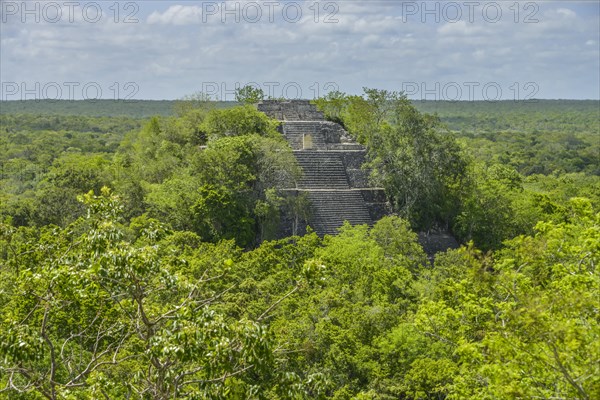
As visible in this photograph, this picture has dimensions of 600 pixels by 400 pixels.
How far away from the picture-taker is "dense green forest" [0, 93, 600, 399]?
20.2 ft

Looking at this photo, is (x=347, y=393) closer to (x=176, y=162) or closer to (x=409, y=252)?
(x=409, y=252)

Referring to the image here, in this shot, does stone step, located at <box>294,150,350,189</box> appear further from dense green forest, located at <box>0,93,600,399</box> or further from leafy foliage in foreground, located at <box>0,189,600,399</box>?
leafy foliage in foreground, located at <box>0,189,600,399</box>

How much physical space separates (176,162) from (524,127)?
344ft

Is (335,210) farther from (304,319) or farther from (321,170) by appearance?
(304,319)

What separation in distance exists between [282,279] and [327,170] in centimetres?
914

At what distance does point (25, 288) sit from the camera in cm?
687

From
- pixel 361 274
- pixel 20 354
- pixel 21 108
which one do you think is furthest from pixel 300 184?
pixel 21 108

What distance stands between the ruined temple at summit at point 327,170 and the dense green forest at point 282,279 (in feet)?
1.81

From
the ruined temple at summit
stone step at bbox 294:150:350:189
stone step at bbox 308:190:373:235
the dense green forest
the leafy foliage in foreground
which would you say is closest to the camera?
the leafy foliage in foreground

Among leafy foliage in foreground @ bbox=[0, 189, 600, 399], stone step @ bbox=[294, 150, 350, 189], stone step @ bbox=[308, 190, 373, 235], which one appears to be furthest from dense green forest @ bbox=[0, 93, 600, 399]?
stone step @ bbox=[294, 150, 350, 189]

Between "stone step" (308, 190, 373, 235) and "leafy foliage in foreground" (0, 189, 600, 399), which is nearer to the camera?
"leafy foliage in foreground" (0, 189, 600, 399)

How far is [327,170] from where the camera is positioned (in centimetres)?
2423

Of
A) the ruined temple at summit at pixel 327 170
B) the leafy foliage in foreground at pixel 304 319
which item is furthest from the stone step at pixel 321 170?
the leafy foliage in foreground at pixel 304 319

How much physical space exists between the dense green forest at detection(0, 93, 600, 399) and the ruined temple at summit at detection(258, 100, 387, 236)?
553mm
